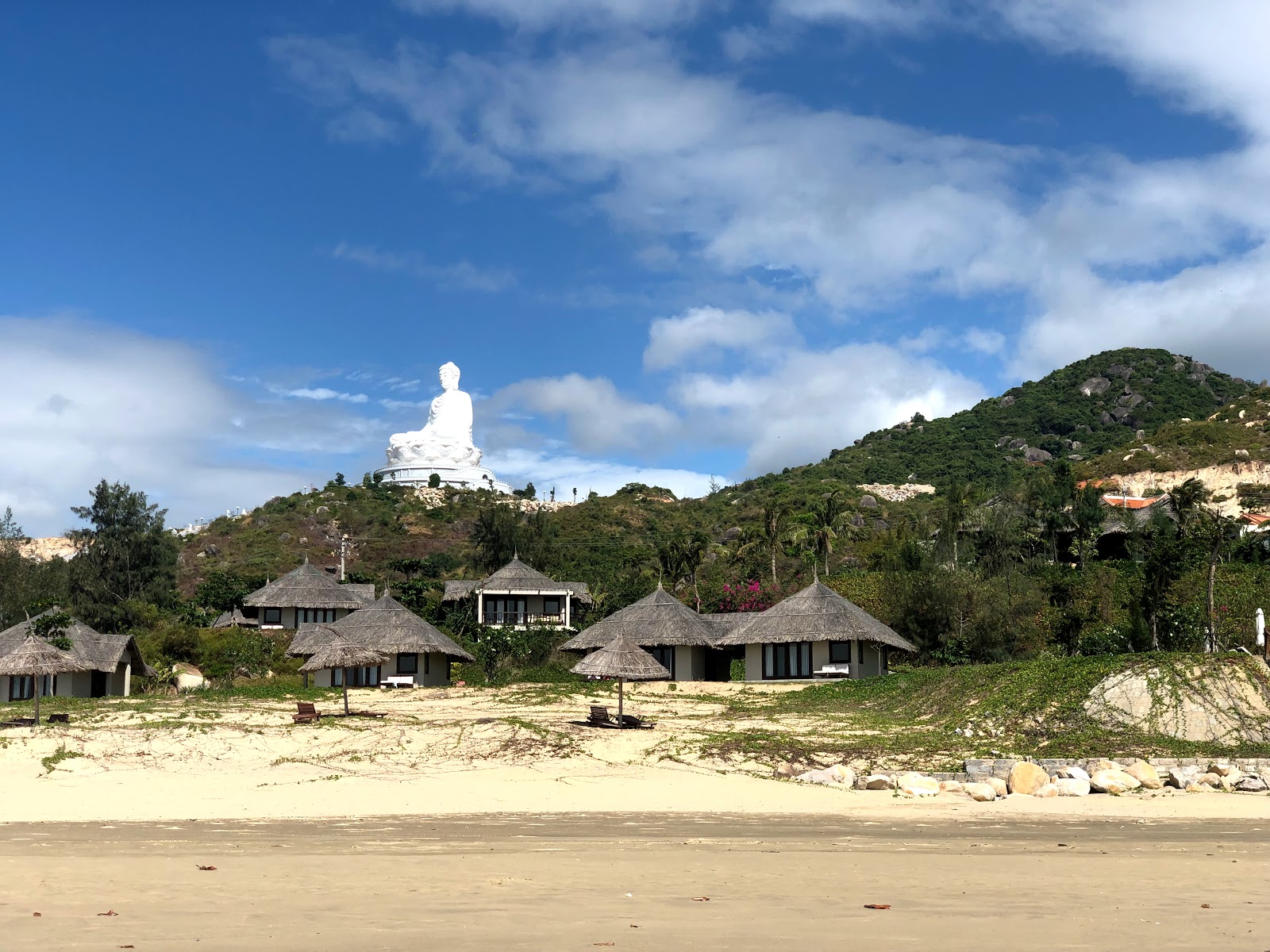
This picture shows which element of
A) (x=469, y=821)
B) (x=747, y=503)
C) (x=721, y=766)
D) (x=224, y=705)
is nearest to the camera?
(x=469, y=821)

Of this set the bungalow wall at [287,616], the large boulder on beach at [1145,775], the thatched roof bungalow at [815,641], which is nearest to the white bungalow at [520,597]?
the bungalow wall at [287,616]

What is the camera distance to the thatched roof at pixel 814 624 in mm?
33156

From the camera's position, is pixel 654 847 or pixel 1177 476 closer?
pixel 654 847

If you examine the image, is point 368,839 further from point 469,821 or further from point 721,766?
point 721,766

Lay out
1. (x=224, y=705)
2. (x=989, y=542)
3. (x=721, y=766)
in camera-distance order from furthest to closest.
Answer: (x=989, y=542) < (x=224, y=705) < (x=721, y=766)

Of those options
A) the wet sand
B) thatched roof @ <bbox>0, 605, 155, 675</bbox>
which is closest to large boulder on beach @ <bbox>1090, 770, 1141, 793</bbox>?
the wet sand

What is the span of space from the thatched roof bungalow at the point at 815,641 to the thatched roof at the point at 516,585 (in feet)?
49.8

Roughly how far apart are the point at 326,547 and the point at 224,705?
155 feet

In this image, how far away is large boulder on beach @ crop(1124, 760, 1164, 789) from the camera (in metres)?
16.6

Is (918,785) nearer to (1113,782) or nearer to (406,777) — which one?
(1113,782)

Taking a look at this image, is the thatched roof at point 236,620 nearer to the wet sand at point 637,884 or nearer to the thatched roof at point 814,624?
the thatched roof at point 814,624

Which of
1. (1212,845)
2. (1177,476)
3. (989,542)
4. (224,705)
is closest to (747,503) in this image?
(1177,476)

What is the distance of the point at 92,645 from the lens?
A: 32594mm

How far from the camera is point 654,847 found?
37.7 ft
